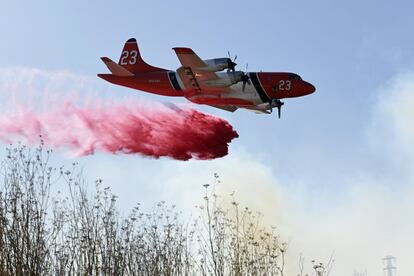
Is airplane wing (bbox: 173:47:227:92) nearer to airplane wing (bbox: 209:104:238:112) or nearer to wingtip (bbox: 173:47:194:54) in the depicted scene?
wingtip (bbox: 173:47:194:54)

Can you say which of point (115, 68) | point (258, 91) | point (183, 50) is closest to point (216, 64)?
point (183, 50)

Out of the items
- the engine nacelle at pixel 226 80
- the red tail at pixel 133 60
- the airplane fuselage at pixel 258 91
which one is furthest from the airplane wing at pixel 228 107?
the red tail at pixel 133 60

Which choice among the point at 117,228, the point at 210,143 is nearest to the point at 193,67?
the point at 210,143

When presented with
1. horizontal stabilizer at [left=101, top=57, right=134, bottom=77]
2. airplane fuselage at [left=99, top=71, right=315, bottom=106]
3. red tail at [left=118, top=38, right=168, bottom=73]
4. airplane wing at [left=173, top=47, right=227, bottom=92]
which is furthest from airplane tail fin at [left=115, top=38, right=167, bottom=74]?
airplane fuselage at [left=99, top=71, right=315, bottom=106]

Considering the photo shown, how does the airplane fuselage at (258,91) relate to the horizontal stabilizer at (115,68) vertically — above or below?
below

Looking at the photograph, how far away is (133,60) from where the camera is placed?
49844 mm

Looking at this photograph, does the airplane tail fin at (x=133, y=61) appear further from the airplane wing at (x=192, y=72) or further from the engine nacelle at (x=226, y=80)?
the engine nacelle at (x=226, y=80)

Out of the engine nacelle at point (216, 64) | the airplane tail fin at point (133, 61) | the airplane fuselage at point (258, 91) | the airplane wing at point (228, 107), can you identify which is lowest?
the airplane wing at point (228, 107)

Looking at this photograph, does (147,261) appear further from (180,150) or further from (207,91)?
(207,91)

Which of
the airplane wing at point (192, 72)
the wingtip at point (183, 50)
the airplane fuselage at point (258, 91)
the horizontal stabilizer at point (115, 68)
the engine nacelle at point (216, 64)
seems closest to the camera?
the wingtip at point (183, 50)

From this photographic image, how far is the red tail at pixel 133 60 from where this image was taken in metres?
48.0

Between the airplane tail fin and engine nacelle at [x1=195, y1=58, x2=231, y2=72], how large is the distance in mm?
6247

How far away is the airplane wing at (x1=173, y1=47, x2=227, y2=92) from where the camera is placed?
4041 centimetres

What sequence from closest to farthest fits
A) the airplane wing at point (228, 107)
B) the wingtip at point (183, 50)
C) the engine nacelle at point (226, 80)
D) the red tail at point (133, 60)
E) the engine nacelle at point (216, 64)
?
the wingtip at point (183, 50) → the engine nacelle at point (216, 64) → the engine nacelle at point (226, 80) → the airplane wing at point (228, 107) → the red tail at point (133, 60)
